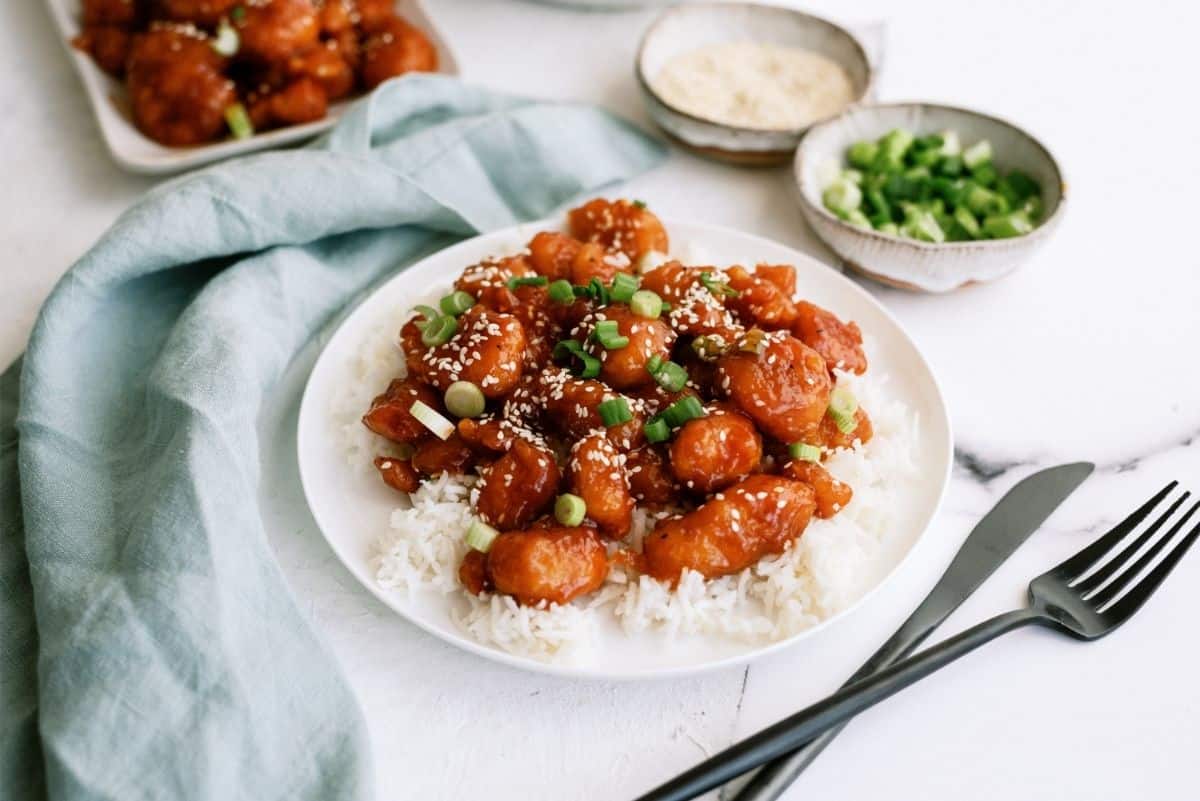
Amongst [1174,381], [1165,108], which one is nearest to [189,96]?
[1174,381]

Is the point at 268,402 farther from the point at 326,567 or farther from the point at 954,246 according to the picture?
the point at 954,246

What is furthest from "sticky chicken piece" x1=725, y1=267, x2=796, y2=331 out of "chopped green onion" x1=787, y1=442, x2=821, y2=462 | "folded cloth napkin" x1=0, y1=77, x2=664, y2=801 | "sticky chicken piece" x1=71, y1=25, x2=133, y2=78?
"sticky chicken piece" x1=71, y1=25, x2=133, y2=78

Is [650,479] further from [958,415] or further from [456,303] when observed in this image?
[958,415]

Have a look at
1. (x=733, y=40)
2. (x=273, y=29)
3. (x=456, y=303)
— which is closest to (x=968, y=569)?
(x=456, y=303)

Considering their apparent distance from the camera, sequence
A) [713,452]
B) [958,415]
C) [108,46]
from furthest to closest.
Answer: [108,46] → [958,415] → [713,452]

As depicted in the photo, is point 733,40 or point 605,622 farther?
point 733,40

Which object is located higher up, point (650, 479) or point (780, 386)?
point (780, 386)

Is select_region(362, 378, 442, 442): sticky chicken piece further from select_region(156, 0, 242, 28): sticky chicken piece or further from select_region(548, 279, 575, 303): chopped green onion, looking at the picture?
A: select_region(156, 0, 242, 28): sticky chicken piece

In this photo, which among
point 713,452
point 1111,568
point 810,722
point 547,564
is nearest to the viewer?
point 810,722
